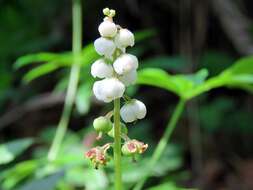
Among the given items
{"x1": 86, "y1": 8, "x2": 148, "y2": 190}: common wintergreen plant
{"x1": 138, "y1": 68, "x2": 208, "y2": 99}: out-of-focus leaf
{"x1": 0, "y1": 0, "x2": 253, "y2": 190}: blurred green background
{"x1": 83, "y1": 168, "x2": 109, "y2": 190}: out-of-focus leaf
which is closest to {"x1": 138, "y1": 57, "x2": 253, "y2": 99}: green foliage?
{"x1": 138, "y1": 68, "x2": 208, "y2": 99}: out-of-focus leaf

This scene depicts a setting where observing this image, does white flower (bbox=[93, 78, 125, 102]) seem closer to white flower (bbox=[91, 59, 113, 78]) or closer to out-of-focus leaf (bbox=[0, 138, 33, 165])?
white flower (bbox=[91, 59, 113, 78])

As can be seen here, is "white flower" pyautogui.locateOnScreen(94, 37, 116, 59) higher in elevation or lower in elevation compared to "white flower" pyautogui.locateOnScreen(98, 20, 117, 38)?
lower

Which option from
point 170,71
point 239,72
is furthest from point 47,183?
point 170,71

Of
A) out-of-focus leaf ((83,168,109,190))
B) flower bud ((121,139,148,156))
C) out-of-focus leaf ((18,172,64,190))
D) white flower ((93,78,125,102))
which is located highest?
out-of-focus leaf ((83,168,109,190))

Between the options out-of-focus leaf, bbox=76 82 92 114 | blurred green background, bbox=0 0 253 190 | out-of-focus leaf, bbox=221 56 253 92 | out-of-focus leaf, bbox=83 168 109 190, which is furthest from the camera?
blurred green background, bbox=0 0 253 190

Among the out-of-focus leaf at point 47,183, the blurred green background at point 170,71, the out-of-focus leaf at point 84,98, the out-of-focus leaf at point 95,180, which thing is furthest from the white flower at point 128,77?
the blurred green background at point 170,71

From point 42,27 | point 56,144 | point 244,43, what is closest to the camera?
point 56,144

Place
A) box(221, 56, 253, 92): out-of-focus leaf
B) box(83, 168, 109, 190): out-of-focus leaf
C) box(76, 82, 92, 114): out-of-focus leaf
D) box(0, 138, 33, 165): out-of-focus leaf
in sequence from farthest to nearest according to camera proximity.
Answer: box(76, 82, 92, 114): out-of-focus leaf
box(83, 168, 109, 190): out-of-focus leaf
box(221, 56, 253, 92): out-of-focus leaf
box(0, 138, 33, 165): out-of-focus leaf

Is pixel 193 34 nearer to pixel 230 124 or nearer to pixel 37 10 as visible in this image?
pixel 230 124

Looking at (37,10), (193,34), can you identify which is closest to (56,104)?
(37,10)
